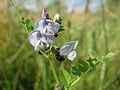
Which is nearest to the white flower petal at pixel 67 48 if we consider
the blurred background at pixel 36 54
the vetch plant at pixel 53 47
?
the vetch plant at pixel 53 47

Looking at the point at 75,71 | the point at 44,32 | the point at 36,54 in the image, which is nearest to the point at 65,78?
the point at 75,71

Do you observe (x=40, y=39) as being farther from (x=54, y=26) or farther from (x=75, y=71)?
(x=75, y=71)

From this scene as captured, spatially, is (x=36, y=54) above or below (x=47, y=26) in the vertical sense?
below

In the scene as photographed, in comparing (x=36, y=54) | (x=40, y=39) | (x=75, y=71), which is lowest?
(x=36, y=54)

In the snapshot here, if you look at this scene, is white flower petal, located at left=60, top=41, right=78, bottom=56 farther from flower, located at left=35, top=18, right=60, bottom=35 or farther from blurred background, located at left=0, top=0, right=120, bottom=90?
blurred background, located at left=0, top=0, right=120, bottom=90

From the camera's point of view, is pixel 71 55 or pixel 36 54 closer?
pixel 71 55

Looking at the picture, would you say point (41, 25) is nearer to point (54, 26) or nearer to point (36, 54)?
point (54, 26)

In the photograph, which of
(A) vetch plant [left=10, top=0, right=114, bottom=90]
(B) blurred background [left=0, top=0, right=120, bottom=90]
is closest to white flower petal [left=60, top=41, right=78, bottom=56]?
(A) vetch plant [left=10, top=0, right=114, bottom=90]

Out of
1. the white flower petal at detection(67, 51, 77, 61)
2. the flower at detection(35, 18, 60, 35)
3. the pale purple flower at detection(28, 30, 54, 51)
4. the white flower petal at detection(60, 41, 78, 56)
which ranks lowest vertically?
the white flower petal at detection(67, 51, 77, 61)

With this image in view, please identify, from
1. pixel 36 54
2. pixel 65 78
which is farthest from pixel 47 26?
pixel 36 54

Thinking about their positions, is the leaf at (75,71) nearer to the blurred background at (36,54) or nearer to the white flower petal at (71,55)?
the white flower petal at (71,55)
